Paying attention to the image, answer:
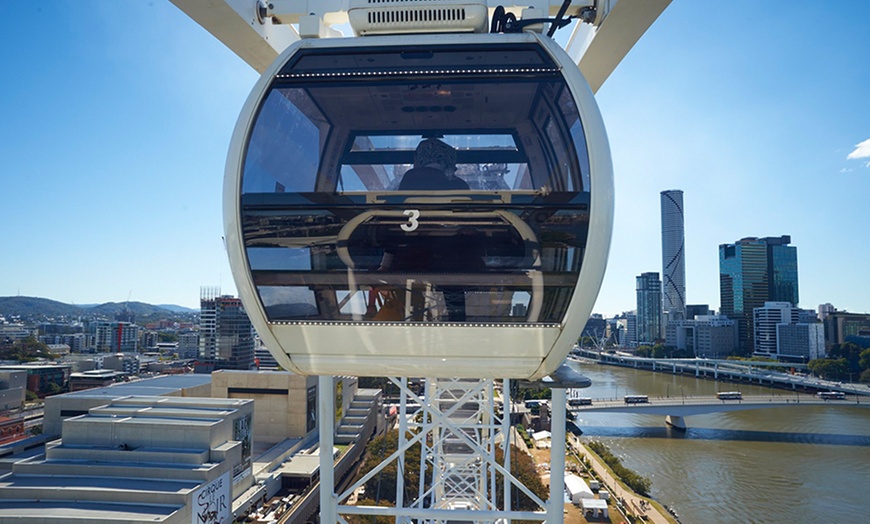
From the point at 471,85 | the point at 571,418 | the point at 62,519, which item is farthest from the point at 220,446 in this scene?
the point at 571,418

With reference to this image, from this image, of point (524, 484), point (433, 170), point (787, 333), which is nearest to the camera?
point (433, 170)

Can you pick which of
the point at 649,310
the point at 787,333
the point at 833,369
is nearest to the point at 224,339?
the point at 833,369

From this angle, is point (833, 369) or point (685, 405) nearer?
point (685, 405)

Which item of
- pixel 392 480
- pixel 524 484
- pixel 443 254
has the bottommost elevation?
pixel 392 480

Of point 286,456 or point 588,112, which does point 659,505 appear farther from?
point 588,112

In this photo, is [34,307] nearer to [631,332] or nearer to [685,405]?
[631,332]
